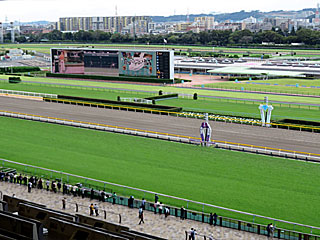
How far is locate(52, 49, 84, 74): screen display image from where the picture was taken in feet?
279

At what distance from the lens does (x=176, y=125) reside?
1698 inches

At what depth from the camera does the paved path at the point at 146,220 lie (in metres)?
20.2

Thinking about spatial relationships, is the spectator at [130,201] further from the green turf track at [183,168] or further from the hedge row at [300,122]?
the hedge row at [300,122]

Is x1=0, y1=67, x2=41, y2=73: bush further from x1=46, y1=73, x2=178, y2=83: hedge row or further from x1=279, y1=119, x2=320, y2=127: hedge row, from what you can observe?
x1=279, y1=119, x2=320, y2=127: hedge row

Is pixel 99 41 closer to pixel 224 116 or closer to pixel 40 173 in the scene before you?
pixel 224 116

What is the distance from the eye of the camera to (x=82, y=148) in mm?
35781

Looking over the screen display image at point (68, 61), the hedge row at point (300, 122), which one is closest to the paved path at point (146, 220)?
the hedge row at point (300, 122)

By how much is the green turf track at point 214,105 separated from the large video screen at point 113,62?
35.6ft

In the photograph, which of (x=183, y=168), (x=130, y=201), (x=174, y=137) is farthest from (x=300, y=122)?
(x=130, y=201)

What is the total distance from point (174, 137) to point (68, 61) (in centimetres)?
5236

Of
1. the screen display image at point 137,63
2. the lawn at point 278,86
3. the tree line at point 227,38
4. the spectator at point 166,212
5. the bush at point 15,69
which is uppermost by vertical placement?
the tree line at point 227,38

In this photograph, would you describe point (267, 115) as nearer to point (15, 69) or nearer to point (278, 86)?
point (278, 86)

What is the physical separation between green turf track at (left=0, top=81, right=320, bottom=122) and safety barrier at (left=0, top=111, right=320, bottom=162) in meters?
10.4

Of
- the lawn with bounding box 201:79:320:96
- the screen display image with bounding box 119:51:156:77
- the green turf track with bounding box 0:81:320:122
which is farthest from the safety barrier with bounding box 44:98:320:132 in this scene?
the screen display image with bounding box 119:51:156:77
